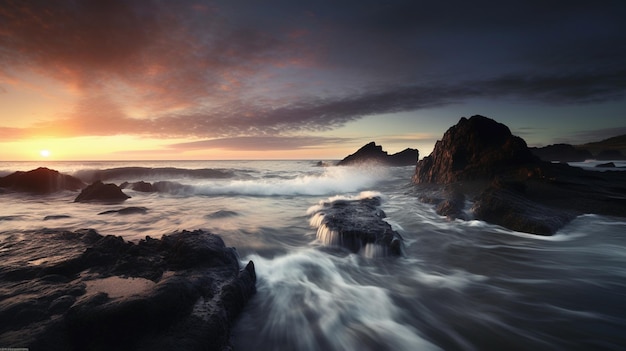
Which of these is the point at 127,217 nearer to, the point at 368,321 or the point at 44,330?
the point at 44,330

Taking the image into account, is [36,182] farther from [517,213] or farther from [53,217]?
[517,213]

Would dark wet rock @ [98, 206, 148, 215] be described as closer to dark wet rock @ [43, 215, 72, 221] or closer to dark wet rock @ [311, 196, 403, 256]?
dark wet rock @ [43, 215, 72, 221]

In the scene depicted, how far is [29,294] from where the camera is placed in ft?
10.3

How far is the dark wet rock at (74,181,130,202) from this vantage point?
46.8 ft

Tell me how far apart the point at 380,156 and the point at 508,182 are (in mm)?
61266

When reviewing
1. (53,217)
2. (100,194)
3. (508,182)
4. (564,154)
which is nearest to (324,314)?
(508,182)

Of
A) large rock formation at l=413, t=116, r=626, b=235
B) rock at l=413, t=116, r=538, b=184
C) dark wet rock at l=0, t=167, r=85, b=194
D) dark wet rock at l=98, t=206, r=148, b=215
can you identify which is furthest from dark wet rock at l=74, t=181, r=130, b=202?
rock at l=413, t=116, r=538, b=184

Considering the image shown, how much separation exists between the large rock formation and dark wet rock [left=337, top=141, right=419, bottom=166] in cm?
4898

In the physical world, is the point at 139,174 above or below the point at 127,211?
above

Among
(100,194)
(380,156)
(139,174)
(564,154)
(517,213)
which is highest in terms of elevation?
(380,156)

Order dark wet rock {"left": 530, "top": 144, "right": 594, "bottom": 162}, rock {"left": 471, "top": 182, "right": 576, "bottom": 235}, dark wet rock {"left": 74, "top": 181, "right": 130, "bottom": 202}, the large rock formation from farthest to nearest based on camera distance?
1. dark wet rock {"left": 530, "top": 144, "right": 594, "bottom": 162}
2. dark wet rock {"left": 74, "top": 181, "right": 130, "bottom": 202}
3. the large rock formation
4. rock {"left": 471, "top": 182, "right": 576, "bottom": 235}

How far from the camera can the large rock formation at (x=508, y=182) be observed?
8.73 m

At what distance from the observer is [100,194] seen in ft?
47.2

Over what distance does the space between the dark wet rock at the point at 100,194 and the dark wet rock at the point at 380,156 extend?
56872 mm
